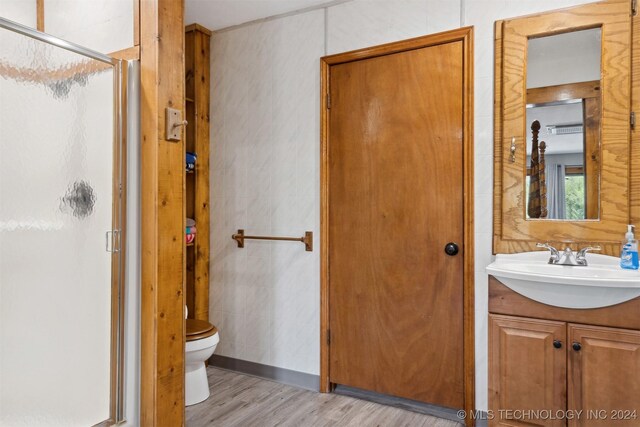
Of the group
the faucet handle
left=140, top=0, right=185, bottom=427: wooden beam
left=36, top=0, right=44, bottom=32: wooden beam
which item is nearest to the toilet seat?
left=140, top=0, right=185, bottom=427: wooden beam

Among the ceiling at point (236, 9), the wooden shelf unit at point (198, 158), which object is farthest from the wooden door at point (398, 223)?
the wooden shelf unit at point (198, 158)

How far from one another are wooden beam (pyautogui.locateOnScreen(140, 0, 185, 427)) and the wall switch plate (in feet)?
0.07

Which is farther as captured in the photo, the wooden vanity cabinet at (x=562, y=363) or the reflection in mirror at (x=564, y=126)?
the reflection in mirror at (x=564, y=126)

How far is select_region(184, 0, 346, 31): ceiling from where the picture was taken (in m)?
2.59

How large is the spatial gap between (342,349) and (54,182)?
1.75 metres

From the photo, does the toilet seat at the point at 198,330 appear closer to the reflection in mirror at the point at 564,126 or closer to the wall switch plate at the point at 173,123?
the wall switch plate at the point at 173,123

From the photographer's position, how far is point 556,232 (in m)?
2.00

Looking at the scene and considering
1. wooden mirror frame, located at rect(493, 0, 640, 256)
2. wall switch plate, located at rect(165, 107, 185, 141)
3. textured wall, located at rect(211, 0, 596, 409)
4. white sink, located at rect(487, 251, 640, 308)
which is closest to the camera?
white sink, located at rect(487, 251, 640, 308)

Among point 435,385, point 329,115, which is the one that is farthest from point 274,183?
point 435,385

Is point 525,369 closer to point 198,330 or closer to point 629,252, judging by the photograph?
point 629,252

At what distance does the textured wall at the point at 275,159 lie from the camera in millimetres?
2496

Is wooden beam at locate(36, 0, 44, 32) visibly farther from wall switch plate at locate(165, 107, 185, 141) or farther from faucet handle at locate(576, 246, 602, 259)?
faucet handle at locate(576, 246, 602, 259)

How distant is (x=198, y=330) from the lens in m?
2.41

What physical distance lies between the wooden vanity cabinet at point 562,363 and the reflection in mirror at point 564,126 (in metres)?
Result: 0.52
